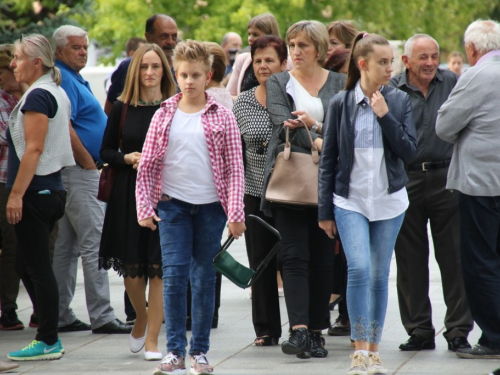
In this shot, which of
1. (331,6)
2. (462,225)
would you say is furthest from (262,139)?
(331,6)

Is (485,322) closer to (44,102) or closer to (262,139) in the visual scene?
(262,139)

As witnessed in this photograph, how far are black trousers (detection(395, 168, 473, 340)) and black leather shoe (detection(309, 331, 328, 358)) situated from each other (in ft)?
2.11

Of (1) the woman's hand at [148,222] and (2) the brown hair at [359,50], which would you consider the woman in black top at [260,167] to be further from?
(1) the woman's hand at [148,222]

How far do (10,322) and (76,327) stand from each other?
0.59 m

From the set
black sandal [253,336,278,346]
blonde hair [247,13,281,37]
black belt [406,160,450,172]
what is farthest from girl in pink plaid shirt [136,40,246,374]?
blonde hair [247,13,281,37]

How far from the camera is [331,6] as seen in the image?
92.2 ft

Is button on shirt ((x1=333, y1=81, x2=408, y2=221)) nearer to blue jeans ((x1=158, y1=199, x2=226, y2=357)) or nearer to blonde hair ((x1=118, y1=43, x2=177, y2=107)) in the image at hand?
blue jeans ((x1=158, y1=199, x2=226, y2=357))

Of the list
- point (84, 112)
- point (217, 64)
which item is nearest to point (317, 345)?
point (217, 64)

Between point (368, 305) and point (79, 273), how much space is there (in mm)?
5752

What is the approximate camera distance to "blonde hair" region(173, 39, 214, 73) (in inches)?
247

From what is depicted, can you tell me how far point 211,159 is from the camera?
20.6 feet

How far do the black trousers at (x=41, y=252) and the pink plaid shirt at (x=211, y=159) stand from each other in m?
0.93

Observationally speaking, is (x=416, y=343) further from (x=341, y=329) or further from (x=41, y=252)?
(x=41, y=252)

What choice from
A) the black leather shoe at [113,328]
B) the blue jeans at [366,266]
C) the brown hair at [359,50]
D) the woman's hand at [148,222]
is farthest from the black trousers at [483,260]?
the black leather shoe at [113,328]
